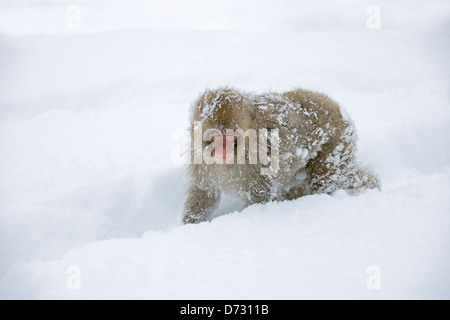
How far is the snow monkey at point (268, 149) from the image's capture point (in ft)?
7.43

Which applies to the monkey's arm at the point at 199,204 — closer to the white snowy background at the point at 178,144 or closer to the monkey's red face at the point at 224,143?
the white snowy background at the point at 178,144

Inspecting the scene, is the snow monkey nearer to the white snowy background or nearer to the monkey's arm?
the monkey's arm

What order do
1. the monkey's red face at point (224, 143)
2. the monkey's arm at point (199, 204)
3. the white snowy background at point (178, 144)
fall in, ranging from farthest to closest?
1. the monkey's arm at point (199, 204)
2. the monkey's red face at point (224, 143)
3. the white snowy background at point (178, 144)

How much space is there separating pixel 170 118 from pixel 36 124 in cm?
187

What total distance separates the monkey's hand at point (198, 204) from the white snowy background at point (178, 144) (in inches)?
13.2

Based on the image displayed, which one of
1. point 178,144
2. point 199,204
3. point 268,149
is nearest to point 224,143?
point 268,149

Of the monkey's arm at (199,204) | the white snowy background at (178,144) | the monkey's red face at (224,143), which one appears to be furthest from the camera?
the monkey's arm at (199,204)

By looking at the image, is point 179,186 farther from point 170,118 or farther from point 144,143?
point 170,118

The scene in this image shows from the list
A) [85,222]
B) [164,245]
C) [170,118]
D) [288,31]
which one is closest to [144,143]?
[170,118]

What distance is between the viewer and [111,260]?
6.21ft

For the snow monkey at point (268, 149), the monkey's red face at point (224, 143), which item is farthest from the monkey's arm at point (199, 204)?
the monkey's red face at point (224, 143)

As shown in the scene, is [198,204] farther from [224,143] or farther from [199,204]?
[224,143]

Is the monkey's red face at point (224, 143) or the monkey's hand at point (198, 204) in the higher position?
the monkey's red face at point (224, 143)

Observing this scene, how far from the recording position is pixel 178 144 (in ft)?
14.1
